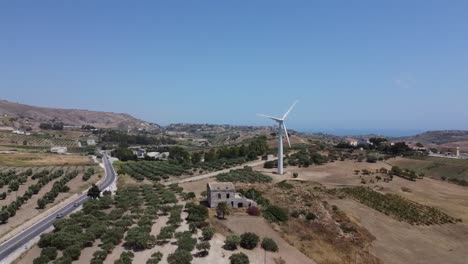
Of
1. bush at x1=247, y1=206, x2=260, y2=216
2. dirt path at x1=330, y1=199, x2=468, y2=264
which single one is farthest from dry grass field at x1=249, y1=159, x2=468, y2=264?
bush at x1=247, y1=206, x2=260, y2=216

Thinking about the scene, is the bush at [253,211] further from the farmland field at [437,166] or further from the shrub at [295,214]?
the farmland field at [437,166]

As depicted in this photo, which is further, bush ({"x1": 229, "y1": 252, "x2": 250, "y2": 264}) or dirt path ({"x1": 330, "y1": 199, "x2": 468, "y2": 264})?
dirt path ({"x1": 330, "y1": 199, "x2": 468, "y2": 264})

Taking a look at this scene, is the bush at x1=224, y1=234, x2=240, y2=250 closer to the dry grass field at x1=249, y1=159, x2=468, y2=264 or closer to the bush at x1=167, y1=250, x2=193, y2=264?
the bush at x1=167, y1=250, x2=193, y2=264

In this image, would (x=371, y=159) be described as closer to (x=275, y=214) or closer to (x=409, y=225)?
(x=409, y=225)

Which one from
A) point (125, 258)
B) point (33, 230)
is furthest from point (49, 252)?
point (33, 230)

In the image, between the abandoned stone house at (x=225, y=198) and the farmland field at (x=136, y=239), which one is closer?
the farmland field at (x=136, y=239)

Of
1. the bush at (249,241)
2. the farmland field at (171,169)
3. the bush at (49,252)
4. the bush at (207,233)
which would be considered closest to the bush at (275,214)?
the bush at (249,241)

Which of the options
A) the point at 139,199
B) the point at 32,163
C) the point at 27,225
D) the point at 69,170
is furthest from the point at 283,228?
the point at 32,163
